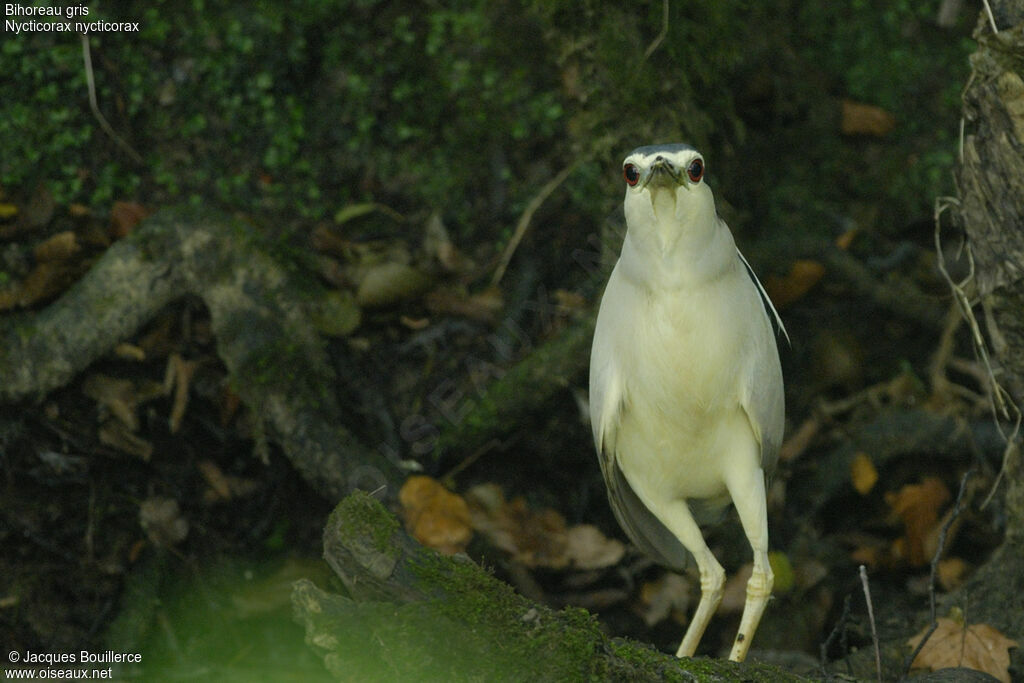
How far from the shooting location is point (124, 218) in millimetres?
4336

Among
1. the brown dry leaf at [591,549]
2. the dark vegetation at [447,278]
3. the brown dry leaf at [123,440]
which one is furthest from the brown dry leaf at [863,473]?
the brown dry leaf at [123,440]

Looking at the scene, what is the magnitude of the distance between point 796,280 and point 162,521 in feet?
9.58

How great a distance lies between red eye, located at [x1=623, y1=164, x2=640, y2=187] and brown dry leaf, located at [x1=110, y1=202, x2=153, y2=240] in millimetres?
2544

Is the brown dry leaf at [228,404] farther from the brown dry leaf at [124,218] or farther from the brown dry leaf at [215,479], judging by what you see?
the brown dry leaf at [124,218]

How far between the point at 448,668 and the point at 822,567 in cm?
242

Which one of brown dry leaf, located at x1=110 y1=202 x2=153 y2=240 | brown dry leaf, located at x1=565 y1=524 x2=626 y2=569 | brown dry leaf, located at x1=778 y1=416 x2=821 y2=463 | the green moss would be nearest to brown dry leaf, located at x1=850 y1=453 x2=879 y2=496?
brown dry leaf, located at x1=778 y1=416 x2=821 y2=463

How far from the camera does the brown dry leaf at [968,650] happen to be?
9.58 feet

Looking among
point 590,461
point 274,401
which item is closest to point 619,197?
point 590,461

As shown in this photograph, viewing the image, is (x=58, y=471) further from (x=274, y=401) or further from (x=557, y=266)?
Answer: (x=557, y=266)

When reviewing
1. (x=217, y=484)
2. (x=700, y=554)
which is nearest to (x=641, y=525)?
(x=700, y=554)

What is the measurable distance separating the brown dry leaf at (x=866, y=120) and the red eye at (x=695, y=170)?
3.02 meters

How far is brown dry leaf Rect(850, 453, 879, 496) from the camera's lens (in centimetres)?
446

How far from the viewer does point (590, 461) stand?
4.57 metres

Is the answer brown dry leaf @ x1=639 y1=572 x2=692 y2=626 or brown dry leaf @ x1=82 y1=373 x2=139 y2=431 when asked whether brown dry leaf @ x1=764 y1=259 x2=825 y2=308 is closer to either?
brown dry leaf @ x1=639 y1=572 x2=692 y2=626
